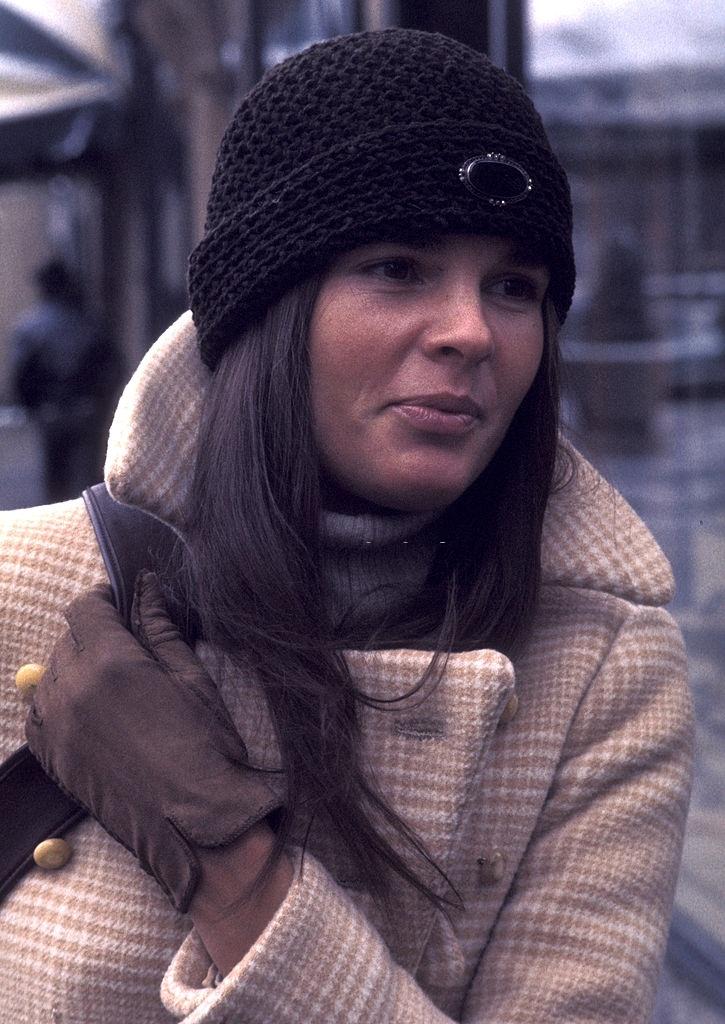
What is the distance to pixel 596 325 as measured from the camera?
4477 mm

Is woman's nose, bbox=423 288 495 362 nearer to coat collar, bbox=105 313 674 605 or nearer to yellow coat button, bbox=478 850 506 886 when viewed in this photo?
coat collar, bbox=105 313 674 605

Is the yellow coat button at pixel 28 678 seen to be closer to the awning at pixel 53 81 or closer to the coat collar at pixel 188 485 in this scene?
the coat collar at pixel 188 485

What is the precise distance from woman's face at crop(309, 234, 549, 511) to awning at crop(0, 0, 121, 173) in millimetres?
8525

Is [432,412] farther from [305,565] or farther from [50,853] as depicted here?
[50,853]

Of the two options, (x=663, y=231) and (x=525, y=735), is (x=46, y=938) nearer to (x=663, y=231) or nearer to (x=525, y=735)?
(x=525, y=735)

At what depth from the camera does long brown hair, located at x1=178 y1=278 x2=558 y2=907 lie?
5.01 feet

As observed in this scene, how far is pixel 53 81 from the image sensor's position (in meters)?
10.6

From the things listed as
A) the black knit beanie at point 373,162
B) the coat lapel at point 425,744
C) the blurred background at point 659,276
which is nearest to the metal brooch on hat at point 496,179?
the black knit beanie at point 373,162

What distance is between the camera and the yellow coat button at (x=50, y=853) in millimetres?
1510

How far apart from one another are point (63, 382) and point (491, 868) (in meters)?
8.06

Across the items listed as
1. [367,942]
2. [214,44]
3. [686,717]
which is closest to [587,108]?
[686,717]

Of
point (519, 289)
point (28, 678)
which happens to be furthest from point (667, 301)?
point (28, 678)

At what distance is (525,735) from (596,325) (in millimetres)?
2996

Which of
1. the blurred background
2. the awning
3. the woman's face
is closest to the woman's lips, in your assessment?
the woman's face
